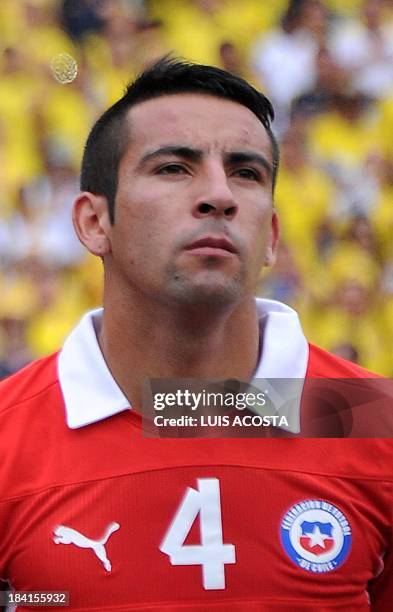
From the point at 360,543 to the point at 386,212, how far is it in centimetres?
310

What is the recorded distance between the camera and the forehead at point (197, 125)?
182 cm

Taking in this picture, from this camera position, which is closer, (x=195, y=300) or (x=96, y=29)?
(x=195, y=300)

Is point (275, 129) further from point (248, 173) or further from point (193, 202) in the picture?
point (193, 202)

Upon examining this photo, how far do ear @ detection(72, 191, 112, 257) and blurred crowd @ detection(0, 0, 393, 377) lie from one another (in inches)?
96.6

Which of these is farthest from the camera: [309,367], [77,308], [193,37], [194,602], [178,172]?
[193,37]

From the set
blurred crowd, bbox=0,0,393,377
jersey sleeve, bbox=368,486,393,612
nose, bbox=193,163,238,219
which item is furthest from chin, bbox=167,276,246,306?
blurred crowd, bbox=0,0,393,377

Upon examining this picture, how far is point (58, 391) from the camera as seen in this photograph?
1889mm

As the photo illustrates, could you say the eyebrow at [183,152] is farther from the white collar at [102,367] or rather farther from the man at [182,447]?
the white collar at [102,367]

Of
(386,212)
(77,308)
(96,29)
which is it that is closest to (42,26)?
(96,29)

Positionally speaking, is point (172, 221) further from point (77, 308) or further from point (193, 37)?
point (193, 37)

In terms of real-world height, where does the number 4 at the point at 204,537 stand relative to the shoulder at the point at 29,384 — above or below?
below

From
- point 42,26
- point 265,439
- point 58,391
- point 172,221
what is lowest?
point 265,439

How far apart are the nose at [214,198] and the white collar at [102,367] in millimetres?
315

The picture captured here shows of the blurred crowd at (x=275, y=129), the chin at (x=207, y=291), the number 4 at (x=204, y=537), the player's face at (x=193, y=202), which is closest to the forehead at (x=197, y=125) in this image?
the player's face at (x=193, y=202)
